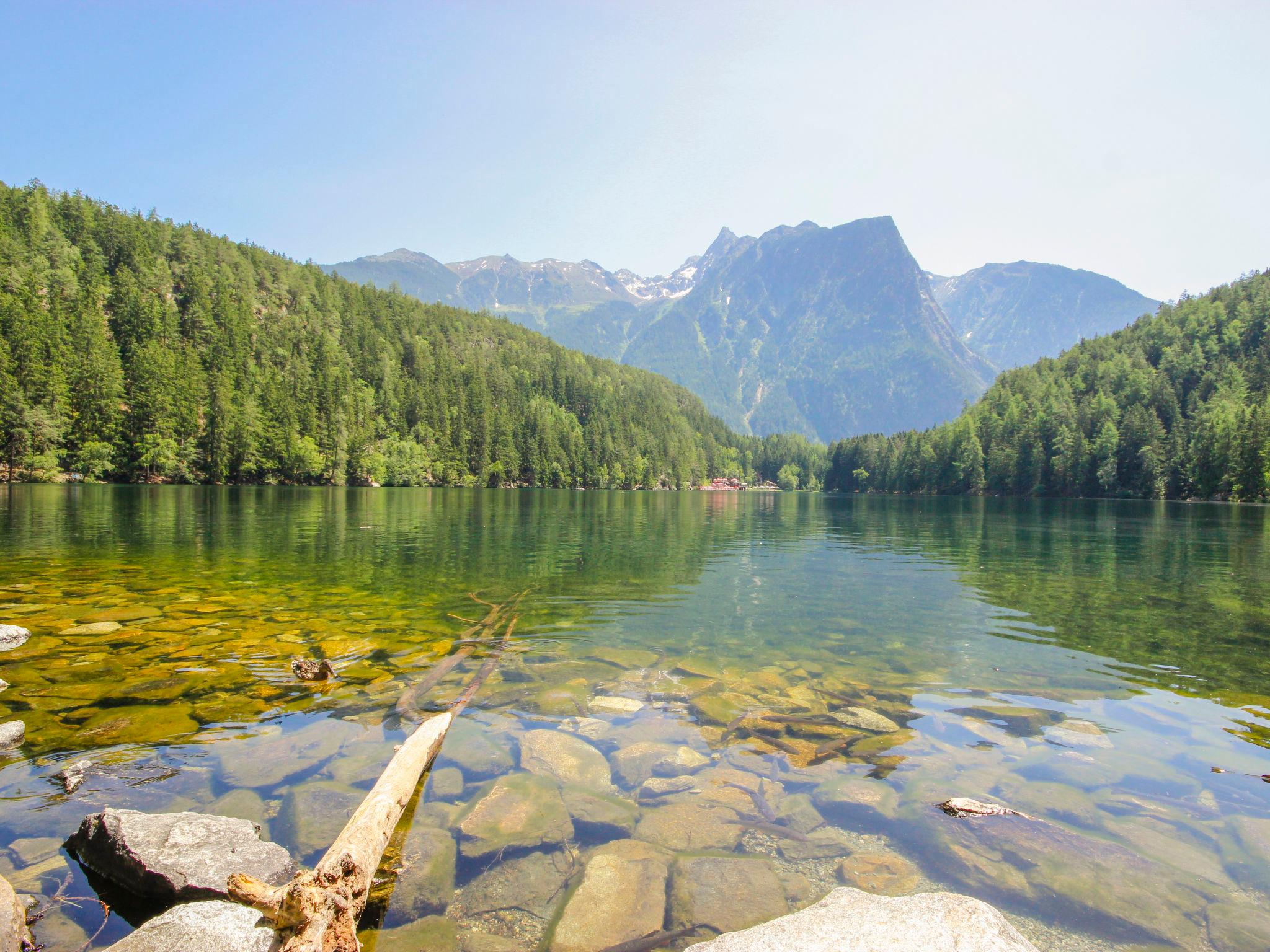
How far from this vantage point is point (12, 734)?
325 inches

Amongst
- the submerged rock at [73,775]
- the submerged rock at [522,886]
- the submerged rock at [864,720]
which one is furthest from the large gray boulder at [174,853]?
the submerged rock at [864,720]

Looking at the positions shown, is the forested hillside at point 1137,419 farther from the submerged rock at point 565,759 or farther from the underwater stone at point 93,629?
the underwater stone at point 93,629

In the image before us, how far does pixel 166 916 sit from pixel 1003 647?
17392mm

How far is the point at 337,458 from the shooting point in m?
132

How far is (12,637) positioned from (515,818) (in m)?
13.1

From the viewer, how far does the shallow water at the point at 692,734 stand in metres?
6.12

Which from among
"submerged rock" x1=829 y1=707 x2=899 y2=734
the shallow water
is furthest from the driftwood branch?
"submerged rock" x1=829 y1=707 x2=899 y2=734

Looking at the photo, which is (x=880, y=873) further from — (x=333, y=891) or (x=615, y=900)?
(x=333, y=891)

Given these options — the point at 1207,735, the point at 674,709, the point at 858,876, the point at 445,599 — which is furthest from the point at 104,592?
the point at 1207,735

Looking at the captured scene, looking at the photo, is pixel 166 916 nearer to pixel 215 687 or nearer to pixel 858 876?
pixel 858 876

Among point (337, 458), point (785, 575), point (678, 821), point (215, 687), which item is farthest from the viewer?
point (337, 458)

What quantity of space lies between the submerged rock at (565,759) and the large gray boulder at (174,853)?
339 cm

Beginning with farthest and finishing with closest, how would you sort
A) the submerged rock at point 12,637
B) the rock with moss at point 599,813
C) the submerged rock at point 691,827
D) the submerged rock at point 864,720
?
the submerged rock at point 12,637 < the submerged rock at point 864,720 < the rock with moss at point 599,813 < the submerged rock at point 691,827

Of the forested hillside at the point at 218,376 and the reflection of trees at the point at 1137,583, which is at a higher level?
the forested hillside at the point at 218,376
